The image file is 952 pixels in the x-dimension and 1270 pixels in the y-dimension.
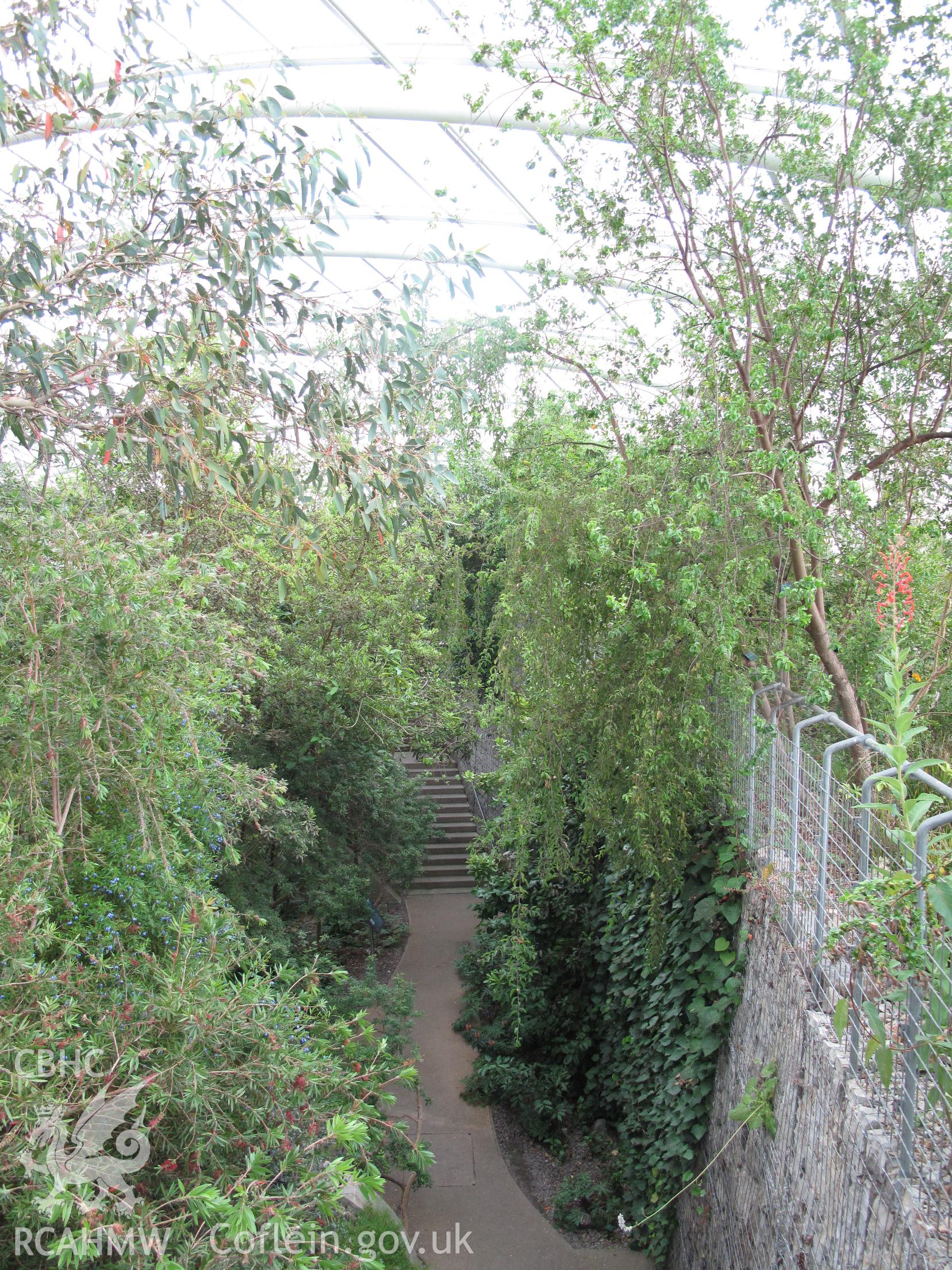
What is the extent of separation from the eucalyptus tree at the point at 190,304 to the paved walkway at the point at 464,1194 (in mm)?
5703

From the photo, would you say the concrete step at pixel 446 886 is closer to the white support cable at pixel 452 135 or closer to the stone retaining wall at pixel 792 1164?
the stone retaining wall at pixel 792 1164

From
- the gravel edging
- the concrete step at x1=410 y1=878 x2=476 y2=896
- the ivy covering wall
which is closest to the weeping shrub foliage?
the ivy covering wall

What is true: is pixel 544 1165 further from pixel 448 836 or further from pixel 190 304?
pixel 448 836

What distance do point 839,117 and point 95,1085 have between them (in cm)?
681

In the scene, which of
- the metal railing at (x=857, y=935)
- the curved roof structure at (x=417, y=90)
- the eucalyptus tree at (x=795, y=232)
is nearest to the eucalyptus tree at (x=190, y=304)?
the eucalyptus tree at (x=795, y=232)

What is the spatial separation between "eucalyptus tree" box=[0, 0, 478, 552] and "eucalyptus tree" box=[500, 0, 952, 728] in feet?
5.94

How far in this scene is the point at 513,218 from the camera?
1129 centimetres

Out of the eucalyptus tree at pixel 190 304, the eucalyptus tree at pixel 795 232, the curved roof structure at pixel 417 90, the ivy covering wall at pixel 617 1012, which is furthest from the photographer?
the curved roof structure at pixel 417 90

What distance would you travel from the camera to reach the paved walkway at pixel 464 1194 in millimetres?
6555

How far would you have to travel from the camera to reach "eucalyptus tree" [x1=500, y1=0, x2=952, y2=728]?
198 inches

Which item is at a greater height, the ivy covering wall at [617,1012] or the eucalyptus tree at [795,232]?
the eucalyptus tree at [795,232]

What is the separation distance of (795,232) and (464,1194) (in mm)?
7725

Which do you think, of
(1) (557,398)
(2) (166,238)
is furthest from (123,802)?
(1) (557,398)

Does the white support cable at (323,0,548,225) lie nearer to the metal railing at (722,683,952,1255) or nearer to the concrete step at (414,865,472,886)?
the metal railing at (722,683,952,1255)
